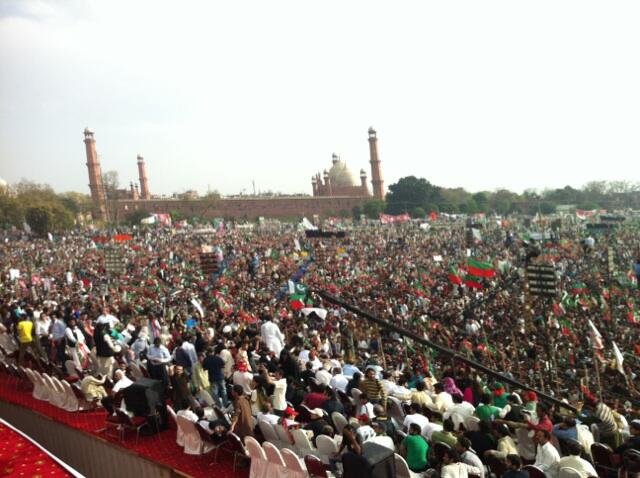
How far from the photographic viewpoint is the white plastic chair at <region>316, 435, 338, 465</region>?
518cm

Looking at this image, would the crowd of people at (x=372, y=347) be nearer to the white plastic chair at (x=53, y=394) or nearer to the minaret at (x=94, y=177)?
the white plastic chair at (x=53, y=394)

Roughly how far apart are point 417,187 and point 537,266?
65.2 meters

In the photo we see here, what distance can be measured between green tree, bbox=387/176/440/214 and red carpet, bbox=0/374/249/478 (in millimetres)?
68505

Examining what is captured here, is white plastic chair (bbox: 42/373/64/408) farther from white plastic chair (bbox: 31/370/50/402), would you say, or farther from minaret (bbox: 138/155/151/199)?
minaret (bbox: 138/155/151/199)

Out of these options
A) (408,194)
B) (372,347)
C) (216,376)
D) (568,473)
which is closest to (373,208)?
(408,194)

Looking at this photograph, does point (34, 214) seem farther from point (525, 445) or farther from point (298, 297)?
point (525, 445)

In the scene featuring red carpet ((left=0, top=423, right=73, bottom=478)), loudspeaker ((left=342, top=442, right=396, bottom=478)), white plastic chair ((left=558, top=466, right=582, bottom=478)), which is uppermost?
loudspeaker ((left=342, top=442, right=396, bottom=478))

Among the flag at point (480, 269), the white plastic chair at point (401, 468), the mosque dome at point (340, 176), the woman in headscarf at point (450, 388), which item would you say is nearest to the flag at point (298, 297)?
the flag at point (480, 269)

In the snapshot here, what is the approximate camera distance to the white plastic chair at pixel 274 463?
4762 mm

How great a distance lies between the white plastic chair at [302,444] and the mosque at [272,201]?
76.2 m

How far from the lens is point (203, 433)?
5703mm

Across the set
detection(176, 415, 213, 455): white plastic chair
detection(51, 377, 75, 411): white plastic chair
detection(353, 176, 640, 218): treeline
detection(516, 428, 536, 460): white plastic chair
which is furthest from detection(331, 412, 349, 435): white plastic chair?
detection(353, 176, 640, 218): treeline

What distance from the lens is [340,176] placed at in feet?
296

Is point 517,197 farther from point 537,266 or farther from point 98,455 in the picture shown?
point 98,455
